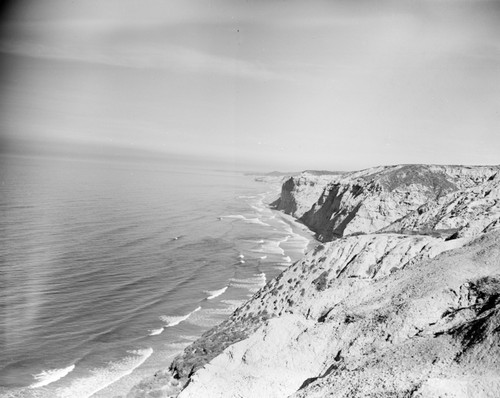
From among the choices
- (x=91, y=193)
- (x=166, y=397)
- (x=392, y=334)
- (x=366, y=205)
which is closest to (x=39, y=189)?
(x=91, y=193)

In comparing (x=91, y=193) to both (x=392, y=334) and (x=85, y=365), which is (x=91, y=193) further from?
(x=392, y=334)

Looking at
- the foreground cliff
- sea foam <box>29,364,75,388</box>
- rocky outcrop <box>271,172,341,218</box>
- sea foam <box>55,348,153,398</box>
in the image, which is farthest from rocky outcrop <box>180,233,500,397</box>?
rocky outcrop <box>271,172,341,218</box>

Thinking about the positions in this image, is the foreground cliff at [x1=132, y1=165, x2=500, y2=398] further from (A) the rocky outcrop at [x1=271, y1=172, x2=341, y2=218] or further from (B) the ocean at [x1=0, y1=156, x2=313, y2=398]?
(A) the rocky outcrop at [x1=271, y1=172, x2=341, y2=218]

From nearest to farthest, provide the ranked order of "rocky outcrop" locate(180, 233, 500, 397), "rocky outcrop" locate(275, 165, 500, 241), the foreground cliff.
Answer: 1. "rocky outcrop" locate(180, 233, 500, 397)
2. the foreground cliff
3. "rocky outcrop" locate(275, 165, 500, 241)

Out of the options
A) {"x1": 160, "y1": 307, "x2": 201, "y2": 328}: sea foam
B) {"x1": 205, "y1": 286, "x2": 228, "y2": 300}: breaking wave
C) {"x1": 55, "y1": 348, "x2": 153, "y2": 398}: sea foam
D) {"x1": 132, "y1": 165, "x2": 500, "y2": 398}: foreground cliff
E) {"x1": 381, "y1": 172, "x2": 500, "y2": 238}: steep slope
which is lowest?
{"x1": 55, "y1": 348, "x2": 153, "y2": 398}: sea foam

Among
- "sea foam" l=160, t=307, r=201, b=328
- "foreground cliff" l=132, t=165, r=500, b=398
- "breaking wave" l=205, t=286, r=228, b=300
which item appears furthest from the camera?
"breaking wave" l=205, t=286, r=228, b=300

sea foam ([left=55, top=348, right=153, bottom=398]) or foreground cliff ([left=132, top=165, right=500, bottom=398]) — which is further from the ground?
foreground cliff ([left=132, top=165, right=500, bottom=398])
